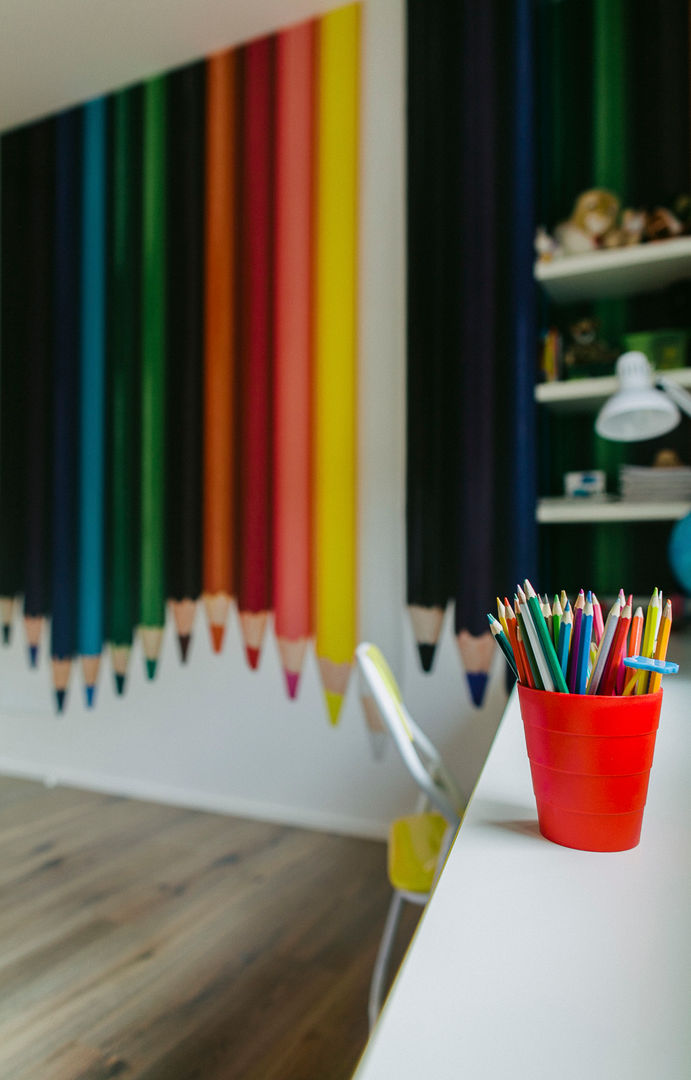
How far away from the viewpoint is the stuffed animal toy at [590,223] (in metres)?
1.90

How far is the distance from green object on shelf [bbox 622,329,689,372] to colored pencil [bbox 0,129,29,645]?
249 centimetres

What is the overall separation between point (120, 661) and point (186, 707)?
1.20 ft

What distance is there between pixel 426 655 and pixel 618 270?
4.12 ft

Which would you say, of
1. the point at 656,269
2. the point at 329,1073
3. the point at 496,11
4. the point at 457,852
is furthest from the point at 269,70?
the point at 329,1073

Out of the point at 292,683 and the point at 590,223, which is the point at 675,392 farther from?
the point at 292,683

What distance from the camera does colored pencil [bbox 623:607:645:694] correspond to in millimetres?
624

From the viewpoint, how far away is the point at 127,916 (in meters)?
1.92

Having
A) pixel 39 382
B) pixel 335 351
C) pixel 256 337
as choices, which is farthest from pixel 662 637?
pixel 39 382

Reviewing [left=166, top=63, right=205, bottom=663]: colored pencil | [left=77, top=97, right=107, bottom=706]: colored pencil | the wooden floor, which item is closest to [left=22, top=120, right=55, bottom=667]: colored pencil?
[left=77, top=97, right=107, bottom=706]: colored pencil

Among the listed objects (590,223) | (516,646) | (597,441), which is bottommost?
(516,646)

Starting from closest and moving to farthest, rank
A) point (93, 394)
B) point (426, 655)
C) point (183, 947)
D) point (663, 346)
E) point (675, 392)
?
point (675, 392)
point (183, 947)
point (663, 346)
point (426, 655)
point (93, 394)

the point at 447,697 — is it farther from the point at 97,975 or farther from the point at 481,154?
the point at 481,154

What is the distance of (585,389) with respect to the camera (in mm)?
1814

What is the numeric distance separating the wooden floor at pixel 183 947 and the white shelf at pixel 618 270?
1774mm
